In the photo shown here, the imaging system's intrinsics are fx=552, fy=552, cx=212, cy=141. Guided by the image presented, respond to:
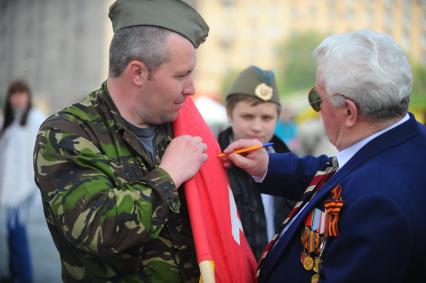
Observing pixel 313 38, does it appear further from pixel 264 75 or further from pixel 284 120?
pixel 264 75

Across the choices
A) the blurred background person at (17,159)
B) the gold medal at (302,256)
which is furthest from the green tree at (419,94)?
the gold medal at (302,256)

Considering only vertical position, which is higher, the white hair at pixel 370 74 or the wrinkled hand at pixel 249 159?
the white hair at pixel 370 74

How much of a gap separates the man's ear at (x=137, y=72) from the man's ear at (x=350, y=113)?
75 centimetres

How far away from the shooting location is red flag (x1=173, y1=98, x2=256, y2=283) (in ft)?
6.75

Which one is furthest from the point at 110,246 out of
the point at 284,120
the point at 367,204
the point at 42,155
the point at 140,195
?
the point at 284,120

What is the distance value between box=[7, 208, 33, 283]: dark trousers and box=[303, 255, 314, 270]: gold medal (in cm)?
426

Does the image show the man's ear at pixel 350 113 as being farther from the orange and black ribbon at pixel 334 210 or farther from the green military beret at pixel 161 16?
the green military beret at pixel 161 16

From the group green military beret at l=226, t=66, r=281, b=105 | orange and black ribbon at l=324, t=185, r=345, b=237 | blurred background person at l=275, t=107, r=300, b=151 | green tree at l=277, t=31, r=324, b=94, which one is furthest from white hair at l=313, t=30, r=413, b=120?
green tree at l=277, t=31, r=324, b=94

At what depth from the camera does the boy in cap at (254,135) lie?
316 centimetres

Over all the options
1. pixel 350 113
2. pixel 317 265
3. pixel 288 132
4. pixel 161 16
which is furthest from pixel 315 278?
pixel 288 132

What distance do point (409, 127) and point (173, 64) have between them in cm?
90

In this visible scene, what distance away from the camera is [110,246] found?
1.84m

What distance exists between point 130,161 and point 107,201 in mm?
262

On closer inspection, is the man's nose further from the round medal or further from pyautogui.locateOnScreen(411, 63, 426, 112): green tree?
pyautogui.locateOnScreen(411, 63, 426, 112): green tree
